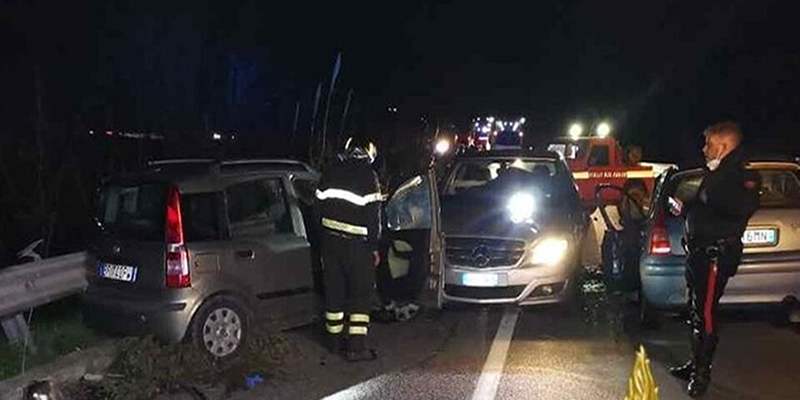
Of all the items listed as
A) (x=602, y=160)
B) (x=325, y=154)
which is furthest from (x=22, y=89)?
(x=602, y=160)

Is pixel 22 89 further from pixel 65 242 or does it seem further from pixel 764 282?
pixel 764 282

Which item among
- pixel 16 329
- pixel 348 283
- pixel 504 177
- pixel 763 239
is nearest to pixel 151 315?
pixel 16 329

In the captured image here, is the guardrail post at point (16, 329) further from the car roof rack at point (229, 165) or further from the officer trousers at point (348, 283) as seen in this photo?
the officer trousers at point (348, 283)

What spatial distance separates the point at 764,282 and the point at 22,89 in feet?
51.0

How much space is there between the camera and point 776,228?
8484 millimetres

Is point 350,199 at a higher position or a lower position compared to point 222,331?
higher

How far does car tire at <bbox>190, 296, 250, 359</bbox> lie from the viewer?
7.47 m

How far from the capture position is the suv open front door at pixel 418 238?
8.76 meters

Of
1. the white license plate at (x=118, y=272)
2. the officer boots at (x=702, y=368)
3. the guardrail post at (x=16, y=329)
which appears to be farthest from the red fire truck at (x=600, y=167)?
the guardrail post at (x=16, y=329)

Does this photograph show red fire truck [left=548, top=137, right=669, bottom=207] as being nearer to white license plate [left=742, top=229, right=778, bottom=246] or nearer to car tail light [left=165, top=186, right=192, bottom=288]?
white license plate [left=742, top=229, right=778, bottom=246]

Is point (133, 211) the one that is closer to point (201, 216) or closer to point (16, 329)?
point (201, 216)

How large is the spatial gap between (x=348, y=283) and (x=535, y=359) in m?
1.65

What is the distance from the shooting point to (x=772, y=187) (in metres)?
8.96

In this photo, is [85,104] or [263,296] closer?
[263,296]
